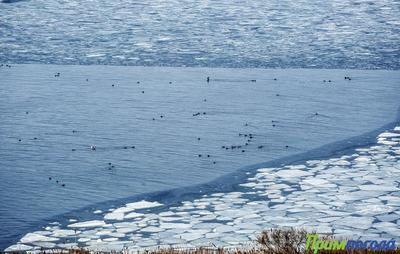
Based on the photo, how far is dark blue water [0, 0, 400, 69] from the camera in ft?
67.5

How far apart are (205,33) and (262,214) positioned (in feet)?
46.6

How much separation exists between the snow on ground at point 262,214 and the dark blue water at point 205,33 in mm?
8086

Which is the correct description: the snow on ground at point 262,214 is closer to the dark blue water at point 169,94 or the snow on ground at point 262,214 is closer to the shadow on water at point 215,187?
the shadow on water at point 215,187

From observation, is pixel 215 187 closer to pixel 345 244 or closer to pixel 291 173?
pixel 291 173

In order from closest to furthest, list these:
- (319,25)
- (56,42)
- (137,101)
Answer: (137,101) < (56,42) < (319,25)

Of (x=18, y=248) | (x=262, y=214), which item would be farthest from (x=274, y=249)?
(x=18, y=248)

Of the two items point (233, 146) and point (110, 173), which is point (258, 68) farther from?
point (110, 173)

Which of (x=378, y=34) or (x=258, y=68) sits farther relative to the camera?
(x=378, y=34)

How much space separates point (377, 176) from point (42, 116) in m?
6.71

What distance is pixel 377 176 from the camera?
1177 cm

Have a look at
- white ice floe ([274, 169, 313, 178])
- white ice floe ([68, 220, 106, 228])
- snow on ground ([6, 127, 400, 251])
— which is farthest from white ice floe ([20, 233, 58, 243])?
white ice floe ([274, 169, 313, 178])

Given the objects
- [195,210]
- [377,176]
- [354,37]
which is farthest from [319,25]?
[195,210]

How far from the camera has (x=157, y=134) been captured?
14.3 meters

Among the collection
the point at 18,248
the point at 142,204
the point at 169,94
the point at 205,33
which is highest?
the point at 205,33
